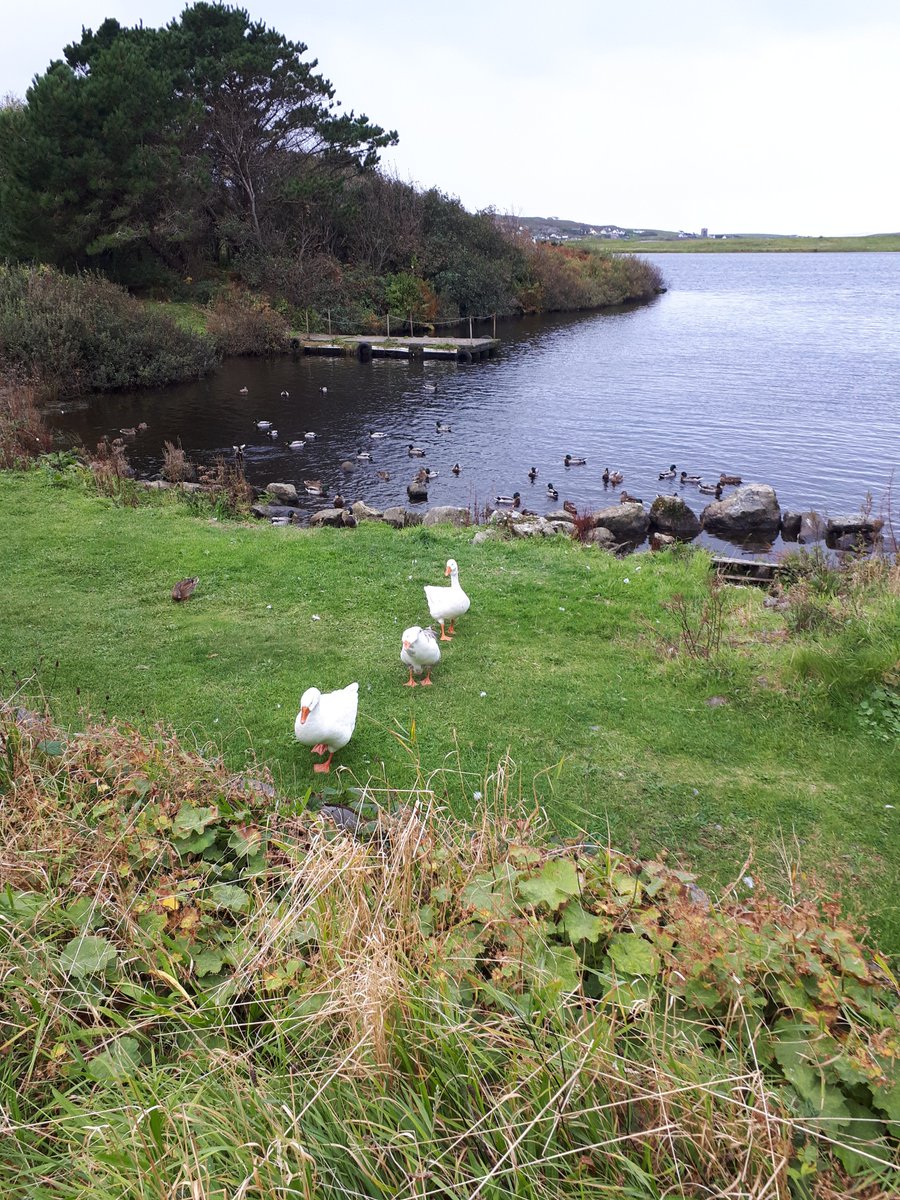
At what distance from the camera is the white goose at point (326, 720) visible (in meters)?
6.52

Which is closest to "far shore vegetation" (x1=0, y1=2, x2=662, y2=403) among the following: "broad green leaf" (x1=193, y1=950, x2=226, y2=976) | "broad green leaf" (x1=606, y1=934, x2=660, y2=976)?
"broad green leaf" (x1=193, y1=950, x2=226, y2=976)

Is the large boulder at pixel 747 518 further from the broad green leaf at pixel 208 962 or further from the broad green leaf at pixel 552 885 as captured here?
the broad green leaf at pixel 208 962

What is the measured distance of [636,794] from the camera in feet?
21.8

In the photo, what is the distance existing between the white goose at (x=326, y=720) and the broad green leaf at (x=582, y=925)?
132 inches

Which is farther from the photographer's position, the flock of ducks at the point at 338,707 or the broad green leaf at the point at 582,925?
the flock of ducks at the point at 338,707

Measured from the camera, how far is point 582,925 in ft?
11.6

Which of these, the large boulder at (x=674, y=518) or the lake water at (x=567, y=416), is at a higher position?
the lake water at (x=567, y=416)

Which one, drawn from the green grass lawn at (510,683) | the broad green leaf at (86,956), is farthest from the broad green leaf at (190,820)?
the green grass lawn at (510,683)

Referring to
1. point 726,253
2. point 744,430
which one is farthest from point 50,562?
point 726,253

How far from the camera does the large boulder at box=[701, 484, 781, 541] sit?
62.4ft

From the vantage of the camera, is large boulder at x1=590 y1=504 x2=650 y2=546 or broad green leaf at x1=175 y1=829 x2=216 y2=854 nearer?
broad green leaf at x1=175 y1=829 x2=216 y2=854

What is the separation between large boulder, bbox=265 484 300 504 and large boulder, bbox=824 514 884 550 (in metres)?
12.9

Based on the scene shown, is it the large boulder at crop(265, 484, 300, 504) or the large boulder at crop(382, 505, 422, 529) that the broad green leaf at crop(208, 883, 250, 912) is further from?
the large boulder at crop(265, 484, 300, 504)

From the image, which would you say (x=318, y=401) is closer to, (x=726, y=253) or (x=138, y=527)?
(x=138, y=527)
